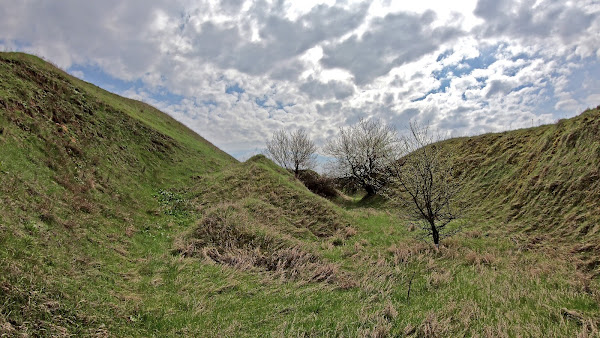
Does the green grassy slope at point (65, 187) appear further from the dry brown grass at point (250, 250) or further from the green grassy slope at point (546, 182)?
the green grassy slope at point (546, 182)

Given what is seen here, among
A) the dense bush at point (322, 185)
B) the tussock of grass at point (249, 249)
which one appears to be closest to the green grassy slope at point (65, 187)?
the tussock of grass at point (249, 249)

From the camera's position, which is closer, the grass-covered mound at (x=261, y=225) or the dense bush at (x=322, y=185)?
the grass-covered mound at (x=261, y=225)

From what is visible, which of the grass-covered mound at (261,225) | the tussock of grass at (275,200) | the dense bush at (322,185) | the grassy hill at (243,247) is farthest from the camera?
the dense bush at (322,185)

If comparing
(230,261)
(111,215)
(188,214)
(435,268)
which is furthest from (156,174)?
(435,268)

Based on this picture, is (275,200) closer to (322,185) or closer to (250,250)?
(250,250)

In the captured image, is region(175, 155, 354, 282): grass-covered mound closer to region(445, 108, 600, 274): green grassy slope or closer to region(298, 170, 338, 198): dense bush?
region(445, 108, 600, 274): green grassy slope

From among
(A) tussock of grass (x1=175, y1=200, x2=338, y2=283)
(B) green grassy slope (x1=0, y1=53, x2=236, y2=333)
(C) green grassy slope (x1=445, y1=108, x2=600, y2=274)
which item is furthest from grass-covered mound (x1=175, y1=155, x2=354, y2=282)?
(C) green grassy slope (x1=445, y1=108, x2=600, y2=274)

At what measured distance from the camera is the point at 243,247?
444 inches

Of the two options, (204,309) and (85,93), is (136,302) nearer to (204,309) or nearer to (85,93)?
(204,309)

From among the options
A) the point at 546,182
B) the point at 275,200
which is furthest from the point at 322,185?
the point at 546,182

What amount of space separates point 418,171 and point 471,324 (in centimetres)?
876

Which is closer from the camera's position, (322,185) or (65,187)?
(65,187)

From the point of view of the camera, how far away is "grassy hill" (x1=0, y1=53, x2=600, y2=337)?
5.79 meters

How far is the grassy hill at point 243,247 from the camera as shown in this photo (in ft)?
19.0
